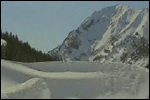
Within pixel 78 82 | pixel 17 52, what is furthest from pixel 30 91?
pixel 17 52

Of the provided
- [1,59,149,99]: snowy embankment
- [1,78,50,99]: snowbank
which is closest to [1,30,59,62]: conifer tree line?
[1,59,149,99]: snowy embankment

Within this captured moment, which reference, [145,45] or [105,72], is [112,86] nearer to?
[105,72]

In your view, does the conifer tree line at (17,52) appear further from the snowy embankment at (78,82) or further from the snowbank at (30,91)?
the snowbank at (30,91)

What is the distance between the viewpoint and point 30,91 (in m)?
8.63

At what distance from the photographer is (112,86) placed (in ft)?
32.3

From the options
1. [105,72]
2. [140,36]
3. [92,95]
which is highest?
[140,36]

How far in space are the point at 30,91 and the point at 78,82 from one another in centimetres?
248

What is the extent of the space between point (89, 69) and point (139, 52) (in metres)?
149

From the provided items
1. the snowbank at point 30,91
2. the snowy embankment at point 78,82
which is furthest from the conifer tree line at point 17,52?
the snowbank at point 30,91

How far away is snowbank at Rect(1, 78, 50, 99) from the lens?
7.99m

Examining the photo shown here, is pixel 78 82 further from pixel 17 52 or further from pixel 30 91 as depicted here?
pixel 17 52

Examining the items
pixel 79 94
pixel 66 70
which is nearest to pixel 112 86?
pixel 79 94

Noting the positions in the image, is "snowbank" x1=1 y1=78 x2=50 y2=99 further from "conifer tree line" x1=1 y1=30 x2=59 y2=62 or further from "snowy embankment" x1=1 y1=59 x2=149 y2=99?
"conifer tree line" x1=1 y1=30 x2=59 y2=62

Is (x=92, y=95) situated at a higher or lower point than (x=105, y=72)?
lower
